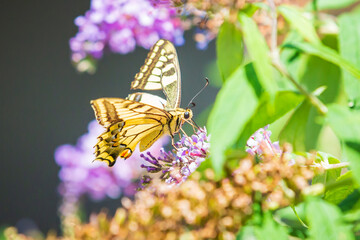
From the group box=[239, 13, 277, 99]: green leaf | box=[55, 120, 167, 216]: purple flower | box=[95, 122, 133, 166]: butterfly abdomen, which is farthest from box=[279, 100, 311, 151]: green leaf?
box=[55, 120, 167, 216]: purple flower

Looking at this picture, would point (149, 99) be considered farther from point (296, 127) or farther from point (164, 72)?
point (296, 127)

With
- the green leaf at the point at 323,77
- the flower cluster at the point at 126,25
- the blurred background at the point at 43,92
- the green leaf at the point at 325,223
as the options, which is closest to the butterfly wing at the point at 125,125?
the flower cluster at the point at 126,25

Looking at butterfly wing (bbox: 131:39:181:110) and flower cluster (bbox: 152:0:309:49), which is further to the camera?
butterfly wing (bbox: 131:39:181:110)

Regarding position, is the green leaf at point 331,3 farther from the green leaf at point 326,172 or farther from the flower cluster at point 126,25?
the green leaf at point 326,172

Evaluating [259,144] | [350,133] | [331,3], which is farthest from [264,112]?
[331,3]

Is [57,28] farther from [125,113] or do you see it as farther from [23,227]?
[125,113]

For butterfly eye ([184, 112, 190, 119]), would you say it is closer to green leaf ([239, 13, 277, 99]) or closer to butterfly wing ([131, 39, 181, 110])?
butterfly wing ([131, 39, 181, 110])
